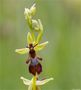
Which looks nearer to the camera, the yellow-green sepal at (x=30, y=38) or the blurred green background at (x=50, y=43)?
the yellow-green sepal at (x=30, y=38)

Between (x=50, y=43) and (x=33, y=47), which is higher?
(x=50, y=43)

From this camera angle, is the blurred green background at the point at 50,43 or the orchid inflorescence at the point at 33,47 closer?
the orchid inflorescence at the point at 33,47

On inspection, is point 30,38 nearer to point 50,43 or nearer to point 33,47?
point 33,47

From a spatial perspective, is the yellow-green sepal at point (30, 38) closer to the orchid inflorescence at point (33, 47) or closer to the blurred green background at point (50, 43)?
the orchid inflorescence at point (33, 47)

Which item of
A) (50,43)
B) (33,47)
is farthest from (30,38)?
(50,43)

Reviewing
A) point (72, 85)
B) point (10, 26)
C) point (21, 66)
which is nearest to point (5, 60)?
point (21, 66)

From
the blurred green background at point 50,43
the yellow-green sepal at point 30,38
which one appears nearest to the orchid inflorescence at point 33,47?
the yellow-green sepal at point 30,38

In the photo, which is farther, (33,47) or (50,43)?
(50,43)

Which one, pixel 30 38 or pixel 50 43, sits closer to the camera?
pixel 30 38

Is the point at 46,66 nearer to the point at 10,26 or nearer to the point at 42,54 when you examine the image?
the point at 42,54

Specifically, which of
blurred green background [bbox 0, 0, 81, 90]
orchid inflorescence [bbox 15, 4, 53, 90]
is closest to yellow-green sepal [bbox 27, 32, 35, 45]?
orchid inflorescence [bbox 15, 4, 53, 90]
